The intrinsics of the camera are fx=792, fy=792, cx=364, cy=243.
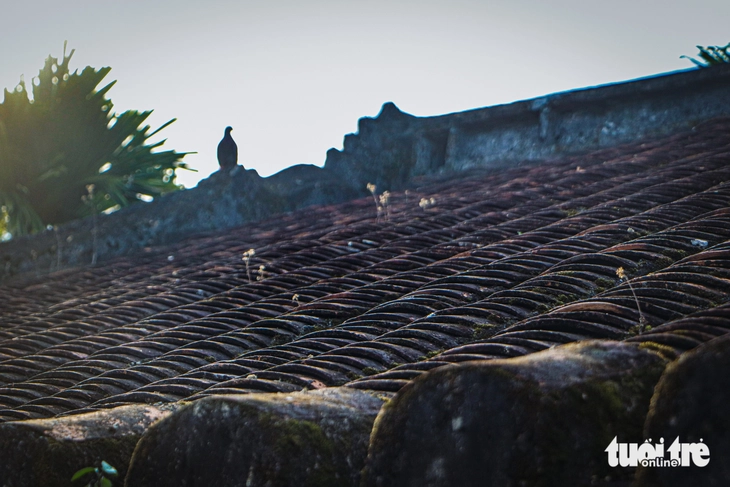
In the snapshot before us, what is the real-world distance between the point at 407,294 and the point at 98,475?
7.52ft

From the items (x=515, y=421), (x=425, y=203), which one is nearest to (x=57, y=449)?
(x=515, y=421)

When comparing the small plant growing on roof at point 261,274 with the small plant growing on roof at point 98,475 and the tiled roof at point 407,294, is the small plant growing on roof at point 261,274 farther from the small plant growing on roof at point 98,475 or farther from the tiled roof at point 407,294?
the small plant growing on roof at point 98,475

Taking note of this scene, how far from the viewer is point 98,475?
9.33 ft

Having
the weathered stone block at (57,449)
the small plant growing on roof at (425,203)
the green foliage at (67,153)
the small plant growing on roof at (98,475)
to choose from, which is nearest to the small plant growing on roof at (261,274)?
the small plant growing on roof at (425,203)

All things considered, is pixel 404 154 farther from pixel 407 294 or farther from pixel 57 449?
pixel 57 449

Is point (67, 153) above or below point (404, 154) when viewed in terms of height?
above

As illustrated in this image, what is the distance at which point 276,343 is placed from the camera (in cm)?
452

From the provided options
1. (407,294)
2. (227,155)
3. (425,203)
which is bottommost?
(407,294)

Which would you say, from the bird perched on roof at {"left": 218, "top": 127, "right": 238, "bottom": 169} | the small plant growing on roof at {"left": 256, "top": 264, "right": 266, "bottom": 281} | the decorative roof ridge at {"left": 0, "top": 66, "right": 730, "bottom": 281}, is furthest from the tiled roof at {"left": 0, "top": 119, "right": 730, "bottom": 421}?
the bird perched on roof at {"left": 218, "top": 127, "right": 238, "bottom": 169}

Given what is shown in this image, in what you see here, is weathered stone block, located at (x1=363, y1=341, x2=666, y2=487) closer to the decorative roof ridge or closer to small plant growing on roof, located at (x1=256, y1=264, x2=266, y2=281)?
small plant growing on roof, located at (x1=256, y1=264, x2=266, y2=281)

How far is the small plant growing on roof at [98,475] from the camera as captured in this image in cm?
275

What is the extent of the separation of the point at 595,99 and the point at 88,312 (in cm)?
643

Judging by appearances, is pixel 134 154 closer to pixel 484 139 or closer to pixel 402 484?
pixel 484 139

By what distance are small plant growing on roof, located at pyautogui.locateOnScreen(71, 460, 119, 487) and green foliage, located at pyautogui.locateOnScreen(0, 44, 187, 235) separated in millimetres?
10270
